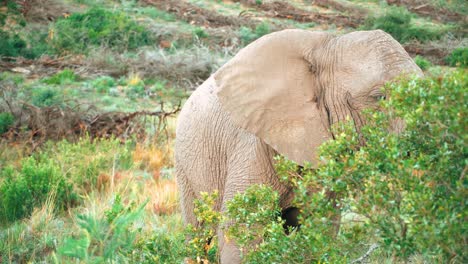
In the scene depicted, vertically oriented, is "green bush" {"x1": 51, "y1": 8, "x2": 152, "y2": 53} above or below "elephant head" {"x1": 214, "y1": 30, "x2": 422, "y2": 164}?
below

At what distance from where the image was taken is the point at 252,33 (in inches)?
920

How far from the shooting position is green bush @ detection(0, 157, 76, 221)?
22.2 ft

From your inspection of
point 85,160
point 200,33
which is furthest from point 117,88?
point 85,160

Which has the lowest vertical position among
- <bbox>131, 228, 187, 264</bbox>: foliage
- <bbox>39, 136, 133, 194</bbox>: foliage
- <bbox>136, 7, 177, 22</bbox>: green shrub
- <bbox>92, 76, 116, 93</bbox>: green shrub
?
<bbox>136, 7, 177, 22</bbox>: green shrub

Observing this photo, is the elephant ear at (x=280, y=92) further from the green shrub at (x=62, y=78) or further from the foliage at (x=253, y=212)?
the green shrub at (x=62, y=78)

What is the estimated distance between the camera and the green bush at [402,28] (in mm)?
19984

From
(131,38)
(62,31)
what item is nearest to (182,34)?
(131,38)

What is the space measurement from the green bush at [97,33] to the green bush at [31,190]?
1237cm

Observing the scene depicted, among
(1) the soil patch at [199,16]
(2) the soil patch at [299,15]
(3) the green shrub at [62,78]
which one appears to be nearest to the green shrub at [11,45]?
(3) the green shrub at [62,78]

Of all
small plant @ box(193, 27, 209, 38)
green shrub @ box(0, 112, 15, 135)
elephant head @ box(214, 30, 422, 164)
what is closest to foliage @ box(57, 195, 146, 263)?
elephant head @ box(214, 30, 422, 164)

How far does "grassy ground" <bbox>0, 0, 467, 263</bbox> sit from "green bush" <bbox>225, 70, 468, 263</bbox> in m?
0.74

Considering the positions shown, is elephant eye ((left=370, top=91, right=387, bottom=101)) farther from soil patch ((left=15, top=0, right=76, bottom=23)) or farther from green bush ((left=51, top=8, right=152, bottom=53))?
soil patch ((left=15, top=0, right=76, bottom=23))

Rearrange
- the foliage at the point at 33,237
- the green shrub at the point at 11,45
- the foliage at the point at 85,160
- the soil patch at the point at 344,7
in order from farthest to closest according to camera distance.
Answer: the soil patch at the point at 344,7 → the green shrub at the point at 11,45 → the foliage at the point at 85,160 → the foliage at the point at 33,237

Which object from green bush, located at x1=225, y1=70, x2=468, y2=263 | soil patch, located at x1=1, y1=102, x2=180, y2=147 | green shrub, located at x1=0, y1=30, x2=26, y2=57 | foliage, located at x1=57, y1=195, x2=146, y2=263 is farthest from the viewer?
green shrub, located at x1=0, y1=30, x2=26, y2=57
